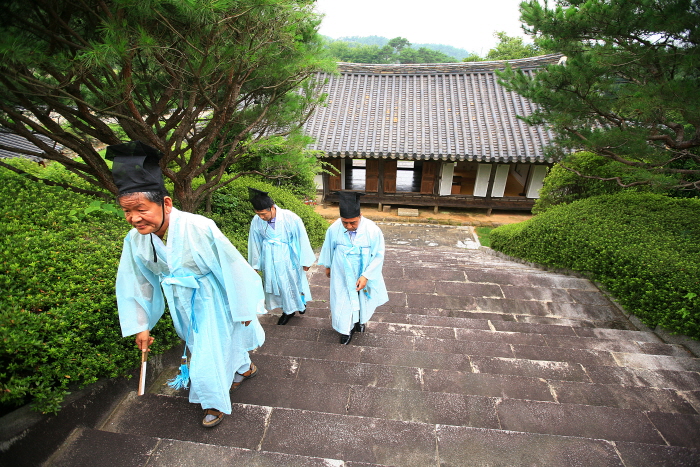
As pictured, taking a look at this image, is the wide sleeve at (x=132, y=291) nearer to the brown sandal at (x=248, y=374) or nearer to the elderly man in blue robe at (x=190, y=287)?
the elderly man in blue robe at (x=190, y=287)

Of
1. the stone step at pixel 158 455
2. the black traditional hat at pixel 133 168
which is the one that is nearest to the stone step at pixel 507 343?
the stone step at pixel 158 455

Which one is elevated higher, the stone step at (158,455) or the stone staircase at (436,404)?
the stone step at (158,455)

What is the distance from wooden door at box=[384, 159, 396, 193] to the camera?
1438cm

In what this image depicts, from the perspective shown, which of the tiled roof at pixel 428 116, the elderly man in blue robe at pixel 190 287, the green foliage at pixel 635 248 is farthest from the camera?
the tiled roof at pixel 428 116

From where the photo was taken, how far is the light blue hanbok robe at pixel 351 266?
3.78 metres

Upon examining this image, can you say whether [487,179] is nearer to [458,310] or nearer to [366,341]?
[458,310]

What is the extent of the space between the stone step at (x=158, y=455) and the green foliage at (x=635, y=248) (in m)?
4.38

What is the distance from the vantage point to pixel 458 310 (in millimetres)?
5082

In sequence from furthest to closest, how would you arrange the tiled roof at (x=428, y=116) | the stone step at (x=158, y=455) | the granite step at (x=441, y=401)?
the tiled roof at (x=428, y=116) → the granite step at (x=441, y=401) → the stone step at (x=158, y=455)

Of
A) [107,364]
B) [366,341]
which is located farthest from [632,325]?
[107,364]

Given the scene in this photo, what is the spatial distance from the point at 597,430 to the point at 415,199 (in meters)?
12.5

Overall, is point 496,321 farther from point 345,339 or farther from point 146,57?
point 146,57

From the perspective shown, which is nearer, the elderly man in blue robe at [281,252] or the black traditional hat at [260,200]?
the black traditional hat at [260,200]

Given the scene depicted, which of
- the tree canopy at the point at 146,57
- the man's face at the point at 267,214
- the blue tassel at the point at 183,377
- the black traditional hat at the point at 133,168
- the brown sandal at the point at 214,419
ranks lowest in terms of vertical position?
the brown sandal at the point at 214,419
